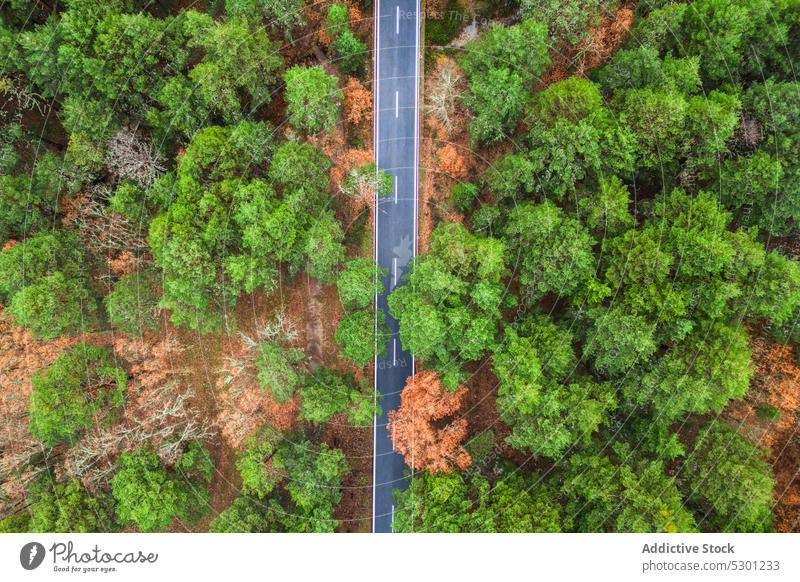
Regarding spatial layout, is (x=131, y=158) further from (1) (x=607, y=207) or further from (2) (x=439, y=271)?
(1) (x=607, y=207)

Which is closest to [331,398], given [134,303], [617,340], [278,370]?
[278,370]

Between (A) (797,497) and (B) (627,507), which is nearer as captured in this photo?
(B) (627,507)

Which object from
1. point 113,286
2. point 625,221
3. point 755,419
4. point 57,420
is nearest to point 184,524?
point 57,420

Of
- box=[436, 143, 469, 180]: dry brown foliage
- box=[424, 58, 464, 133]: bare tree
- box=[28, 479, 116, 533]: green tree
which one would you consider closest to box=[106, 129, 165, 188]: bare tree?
box=[436, 143, 469, 180]: dry brown foliage

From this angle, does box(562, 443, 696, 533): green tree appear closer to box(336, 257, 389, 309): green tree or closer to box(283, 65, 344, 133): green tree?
box(336, 257, 389, 309): green tree

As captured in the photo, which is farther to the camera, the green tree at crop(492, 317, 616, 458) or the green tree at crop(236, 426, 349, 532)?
the green tree at crop(236, 426, 349, 532)

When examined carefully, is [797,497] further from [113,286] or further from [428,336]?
[113,286]
